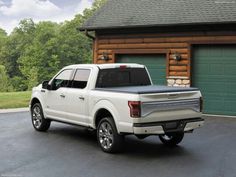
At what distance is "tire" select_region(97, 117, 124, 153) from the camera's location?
8.77 meters

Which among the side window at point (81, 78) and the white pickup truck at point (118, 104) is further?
the side window at point (81, 78)

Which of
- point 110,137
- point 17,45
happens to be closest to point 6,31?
point 17,45

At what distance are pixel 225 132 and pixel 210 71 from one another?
15.6 feet

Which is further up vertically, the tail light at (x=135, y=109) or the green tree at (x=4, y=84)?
the tail light at (x=135, y=109)

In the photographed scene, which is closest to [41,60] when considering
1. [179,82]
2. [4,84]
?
[4,84]

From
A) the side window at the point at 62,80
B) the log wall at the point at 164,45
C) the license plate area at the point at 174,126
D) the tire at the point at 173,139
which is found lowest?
the tire at the point at 173,139

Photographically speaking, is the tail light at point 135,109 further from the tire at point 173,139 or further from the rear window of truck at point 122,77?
the rear window of truck at point 122,77

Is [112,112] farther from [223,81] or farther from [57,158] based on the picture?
[223,81]

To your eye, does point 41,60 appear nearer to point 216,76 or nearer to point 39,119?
point 216,76

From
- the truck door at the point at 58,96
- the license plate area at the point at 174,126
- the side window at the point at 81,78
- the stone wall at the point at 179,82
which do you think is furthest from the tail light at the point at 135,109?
the stone wall at the point at 179,82

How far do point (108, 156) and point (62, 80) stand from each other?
3.07 meters

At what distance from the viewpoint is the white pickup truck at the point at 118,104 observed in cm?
839

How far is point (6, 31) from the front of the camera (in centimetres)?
9675

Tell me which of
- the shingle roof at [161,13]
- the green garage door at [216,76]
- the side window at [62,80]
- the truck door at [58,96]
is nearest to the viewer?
the truck door at [58,96]
